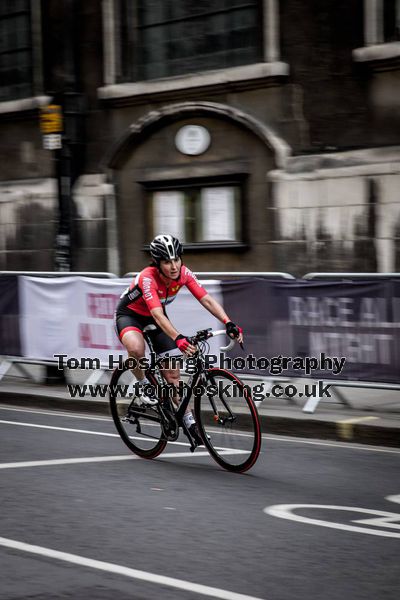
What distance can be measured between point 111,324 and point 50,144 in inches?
125

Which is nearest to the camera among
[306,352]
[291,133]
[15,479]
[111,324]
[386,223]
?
[15,479]

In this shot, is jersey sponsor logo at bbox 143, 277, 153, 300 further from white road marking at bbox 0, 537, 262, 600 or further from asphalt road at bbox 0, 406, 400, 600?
white road marking at bbox 0, 537, 262, 600

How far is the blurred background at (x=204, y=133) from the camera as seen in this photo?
1288 cm

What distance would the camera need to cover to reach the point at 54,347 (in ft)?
38.2

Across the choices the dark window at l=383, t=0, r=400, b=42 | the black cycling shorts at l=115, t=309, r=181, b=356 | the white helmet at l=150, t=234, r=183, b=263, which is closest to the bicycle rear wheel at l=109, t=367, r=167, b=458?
the black cycling shorts at l=115, t=309, r=181, b=356

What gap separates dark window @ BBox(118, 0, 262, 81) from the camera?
14273mm

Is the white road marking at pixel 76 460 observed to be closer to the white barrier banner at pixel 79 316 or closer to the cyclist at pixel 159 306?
the cyclist at pixel 159 306

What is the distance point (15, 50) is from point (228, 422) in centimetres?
1123

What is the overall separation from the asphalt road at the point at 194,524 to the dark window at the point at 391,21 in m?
6.31

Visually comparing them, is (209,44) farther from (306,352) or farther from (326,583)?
(326,583)

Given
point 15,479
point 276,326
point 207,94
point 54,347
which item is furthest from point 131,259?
point 15,479

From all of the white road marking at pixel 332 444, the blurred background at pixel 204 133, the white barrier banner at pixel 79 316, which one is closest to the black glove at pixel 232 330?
the white road marking at pixel 332 444

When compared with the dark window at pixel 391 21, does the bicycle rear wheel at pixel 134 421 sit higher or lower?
lower

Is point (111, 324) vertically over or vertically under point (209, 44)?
under
